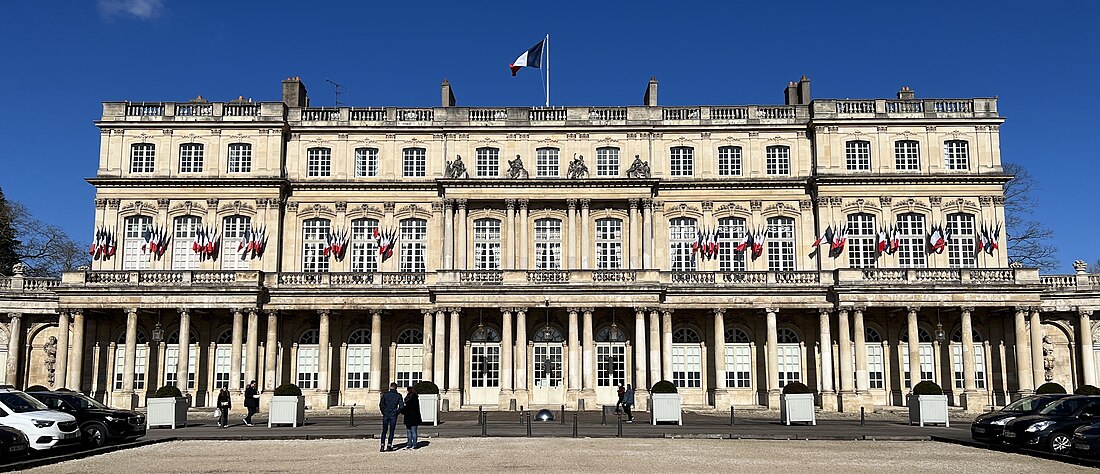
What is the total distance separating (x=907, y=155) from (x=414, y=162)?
22.5 meters

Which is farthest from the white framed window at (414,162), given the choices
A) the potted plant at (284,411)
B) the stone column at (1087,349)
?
the stone column at (1087,349)

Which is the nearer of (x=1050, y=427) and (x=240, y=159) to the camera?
(x=1050, y=427)

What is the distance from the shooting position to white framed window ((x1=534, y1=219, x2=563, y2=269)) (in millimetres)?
46188

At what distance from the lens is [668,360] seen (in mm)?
43438

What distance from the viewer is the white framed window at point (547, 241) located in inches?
1818

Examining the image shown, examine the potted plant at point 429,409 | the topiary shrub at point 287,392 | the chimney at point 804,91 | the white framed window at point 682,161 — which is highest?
the chimney at point 804,91

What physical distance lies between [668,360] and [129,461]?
85.6 ft

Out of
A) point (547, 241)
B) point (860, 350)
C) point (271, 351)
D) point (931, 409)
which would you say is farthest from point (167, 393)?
point (860, 350)

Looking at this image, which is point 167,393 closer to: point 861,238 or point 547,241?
point 547,241

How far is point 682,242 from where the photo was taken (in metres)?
46.8

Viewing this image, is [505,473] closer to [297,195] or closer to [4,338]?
[297,195]

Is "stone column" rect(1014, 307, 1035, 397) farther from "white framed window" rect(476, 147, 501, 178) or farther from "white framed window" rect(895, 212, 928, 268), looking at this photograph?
"white framed window" rect(476, 147, 501, 178)

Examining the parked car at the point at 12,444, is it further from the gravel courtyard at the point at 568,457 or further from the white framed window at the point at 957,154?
the white framed window at the point at 957,154

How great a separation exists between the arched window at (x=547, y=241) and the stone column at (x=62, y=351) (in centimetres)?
2031
